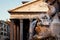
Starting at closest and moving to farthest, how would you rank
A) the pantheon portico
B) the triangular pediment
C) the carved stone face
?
the carved stone face < the pantheon portico < the triangular pediment

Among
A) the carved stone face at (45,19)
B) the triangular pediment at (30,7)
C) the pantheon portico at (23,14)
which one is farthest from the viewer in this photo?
the triangular pediment at (30,7)

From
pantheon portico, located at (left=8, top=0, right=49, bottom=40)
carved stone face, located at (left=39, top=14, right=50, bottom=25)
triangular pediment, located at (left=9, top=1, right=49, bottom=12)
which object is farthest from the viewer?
triangular pediment, located at (left=9, top=1, right=49, bottom=12)

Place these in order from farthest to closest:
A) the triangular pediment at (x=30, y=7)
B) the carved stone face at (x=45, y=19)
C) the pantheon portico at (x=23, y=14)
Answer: the triangular pediment at (x=30, y=7) → the pantheon portico at (x=23, y=14) → the carved stone face at (x=45, y=19)

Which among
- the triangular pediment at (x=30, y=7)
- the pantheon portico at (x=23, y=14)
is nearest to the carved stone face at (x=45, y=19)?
the pantheon portico at (x=23, y=14)

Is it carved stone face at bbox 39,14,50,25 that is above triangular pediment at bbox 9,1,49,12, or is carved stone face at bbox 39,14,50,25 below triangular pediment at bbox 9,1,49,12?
below

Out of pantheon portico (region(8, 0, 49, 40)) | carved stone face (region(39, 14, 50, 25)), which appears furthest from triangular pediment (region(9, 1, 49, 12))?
carved stone face (region(39, 14, 50, 25))

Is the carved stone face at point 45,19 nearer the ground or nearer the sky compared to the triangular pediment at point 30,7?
nearer the ground

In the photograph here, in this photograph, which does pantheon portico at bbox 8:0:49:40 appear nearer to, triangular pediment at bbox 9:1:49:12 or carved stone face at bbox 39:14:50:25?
triangular pediment at bbox 9:1:49:12

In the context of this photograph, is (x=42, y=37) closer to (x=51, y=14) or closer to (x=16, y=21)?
(x=51, y=14)

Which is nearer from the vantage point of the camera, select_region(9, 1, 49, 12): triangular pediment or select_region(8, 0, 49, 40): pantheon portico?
select_region(8, 0, 49, 40): pantheon portico

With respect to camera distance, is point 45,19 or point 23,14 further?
point 23,14

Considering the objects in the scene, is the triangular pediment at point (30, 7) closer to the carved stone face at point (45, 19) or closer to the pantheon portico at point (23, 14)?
the pantheon portico at point (23, 14)

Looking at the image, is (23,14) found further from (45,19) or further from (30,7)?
(45,19)

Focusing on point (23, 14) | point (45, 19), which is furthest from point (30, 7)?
point (45, 19)
